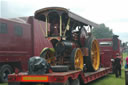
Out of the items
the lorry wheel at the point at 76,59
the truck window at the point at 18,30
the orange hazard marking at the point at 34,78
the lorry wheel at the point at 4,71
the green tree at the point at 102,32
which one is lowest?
the lorry wheel at the point at 4,71

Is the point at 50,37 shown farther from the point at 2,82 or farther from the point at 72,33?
the point at 2,82

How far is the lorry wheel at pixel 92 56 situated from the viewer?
8.92 m

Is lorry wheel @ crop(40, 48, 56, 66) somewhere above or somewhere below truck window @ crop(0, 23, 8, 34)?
below

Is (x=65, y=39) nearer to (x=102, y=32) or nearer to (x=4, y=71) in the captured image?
(x=4, y=71)

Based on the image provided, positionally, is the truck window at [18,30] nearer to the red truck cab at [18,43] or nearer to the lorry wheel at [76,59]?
the red truck cab at [18,43]

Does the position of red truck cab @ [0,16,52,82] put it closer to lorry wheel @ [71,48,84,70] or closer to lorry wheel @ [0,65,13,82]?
lorry wheel @ [0,65,13,82]

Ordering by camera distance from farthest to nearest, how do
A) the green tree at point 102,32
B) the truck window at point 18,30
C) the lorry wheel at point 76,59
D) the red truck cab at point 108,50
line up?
the green tree at point 102,32 → the red truck cab at point 108,50 → the truck window at point 18,30 → the lorry wheel at point 76,59

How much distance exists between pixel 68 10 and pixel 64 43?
1.16 metres

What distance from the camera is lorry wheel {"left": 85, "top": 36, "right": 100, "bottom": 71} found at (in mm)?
8922

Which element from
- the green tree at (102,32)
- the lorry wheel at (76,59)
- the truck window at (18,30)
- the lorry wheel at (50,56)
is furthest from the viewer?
the green tree at (102,32)

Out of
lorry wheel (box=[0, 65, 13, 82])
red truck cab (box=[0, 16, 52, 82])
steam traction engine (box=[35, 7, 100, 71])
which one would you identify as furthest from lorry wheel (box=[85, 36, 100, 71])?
lorry wheel (box=[0, 65, 13, 82])

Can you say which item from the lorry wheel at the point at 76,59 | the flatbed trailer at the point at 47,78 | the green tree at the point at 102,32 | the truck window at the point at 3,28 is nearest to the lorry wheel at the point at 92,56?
the lorry wheel at the point at 76,59

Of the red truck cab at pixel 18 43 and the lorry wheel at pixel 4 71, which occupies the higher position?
the red truck cab at pixel 18 43

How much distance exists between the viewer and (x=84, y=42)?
925 cm
